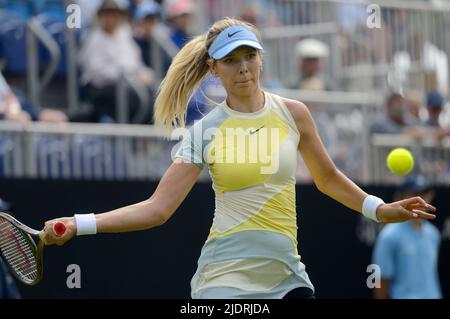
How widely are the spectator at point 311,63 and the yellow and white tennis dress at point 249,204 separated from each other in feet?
19.2

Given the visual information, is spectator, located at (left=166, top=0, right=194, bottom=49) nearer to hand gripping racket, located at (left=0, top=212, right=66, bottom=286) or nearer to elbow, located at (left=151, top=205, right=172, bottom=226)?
hand gripping racket, located at (left=0, top=212, right=66, bottom=286)

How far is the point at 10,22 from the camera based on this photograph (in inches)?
419

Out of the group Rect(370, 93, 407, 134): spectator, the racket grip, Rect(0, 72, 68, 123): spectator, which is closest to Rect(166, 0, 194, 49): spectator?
Rect(0, 72, 68, 123): spectator

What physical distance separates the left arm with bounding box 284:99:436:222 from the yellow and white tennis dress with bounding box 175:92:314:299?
11 centimetres

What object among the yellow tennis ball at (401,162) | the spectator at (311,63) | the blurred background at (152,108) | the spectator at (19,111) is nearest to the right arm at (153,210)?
the yellow tennis ball at (401,162)

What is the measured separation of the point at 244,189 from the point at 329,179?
55 centimetres

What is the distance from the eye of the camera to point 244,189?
18.8ft

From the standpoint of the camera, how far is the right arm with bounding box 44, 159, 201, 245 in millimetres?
5605

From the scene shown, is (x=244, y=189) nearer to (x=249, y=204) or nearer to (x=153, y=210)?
(x=249, y=204)

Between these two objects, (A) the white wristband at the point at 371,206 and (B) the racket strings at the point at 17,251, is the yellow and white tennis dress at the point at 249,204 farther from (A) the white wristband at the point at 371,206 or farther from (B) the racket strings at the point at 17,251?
(B) the racket strings at the point at 17,251

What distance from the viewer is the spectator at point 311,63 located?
38.2 feet

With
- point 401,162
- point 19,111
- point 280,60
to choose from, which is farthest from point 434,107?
point 401,162
